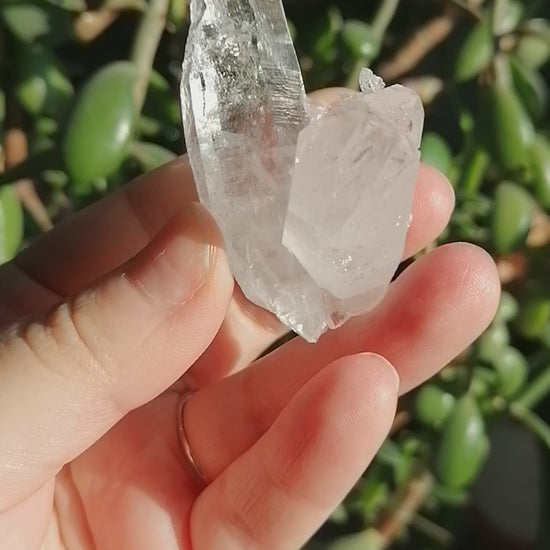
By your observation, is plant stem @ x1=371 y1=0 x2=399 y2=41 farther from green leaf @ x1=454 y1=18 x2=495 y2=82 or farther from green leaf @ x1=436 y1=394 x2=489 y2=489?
green leaf @ x1=436 y1=394 x2=489 y2=489

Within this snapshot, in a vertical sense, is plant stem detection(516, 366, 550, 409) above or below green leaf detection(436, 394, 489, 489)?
below

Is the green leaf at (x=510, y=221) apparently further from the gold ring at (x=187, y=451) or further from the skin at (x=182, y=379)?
the gold ring at (x=187, y=451)

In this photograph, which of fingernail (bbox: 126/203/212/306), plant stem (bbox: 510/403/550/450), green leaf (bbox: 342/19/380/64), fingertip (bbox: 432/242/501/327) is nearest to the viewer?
fingernail (bbox: 126/203/212/306)

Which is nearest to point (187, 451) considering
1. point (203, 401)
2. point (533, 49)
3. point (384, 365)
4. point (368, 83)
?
point (203, 401)

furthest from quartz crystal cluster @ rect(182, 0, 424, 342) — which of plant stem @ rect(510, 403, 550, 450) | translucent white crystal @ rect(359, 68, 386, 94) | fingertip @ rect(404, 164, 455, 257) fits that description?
plant stem @ rect(510, 403, 550, 450)

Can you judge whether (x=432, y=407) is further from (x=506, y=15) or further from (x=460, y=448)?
(x=506, y=15)

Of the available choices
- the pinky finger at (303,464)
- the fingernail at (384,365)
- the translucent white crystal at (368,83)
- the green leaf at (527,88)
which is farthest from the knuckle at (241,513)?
the green leaf at (527,88)

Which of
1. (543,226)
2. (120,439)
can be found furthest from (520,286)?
(120,439)
